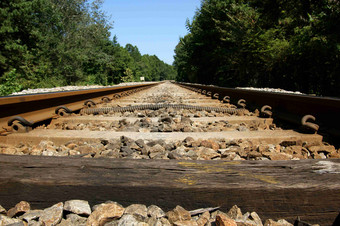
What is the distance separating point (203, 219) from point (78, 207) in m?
0.51

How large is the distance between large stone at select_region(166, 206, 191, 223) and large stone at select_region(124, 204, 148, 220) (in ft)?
0.30

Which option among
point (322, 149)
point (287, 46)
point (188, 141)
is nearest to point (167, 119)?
point (188, 141)

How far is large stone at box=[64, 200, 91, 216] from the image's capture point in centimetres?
91

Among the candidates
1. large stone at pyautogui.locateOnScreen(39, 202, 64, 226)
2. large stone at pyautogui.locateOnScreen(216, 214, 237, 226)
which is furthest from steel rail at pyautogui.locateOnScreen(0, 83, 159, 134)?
large stone at pyautogui.locateOnScreen(216, 214, 237, 226)

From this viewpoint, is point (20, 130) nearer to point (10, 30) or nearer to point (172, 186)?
point (172, 186)

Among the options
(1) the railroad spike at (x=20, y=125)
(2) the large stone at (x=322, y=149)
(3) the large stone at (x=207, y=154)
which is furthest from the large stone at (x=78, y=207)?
(2) the large stone at (x=322, y=149)

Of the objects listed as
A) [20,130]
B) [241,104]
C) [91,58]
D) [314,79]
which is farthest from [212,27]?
[20,130]

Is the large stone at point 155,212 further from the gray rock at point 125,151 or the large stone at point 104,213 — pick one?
the gray rock at point 125,151

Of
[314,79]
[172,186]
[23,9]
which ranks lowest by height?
[172,186]

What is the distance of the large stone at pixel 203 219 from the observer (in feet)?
2.93

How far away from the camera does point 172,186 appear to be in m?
0.90

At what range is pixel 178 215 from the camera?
889mm

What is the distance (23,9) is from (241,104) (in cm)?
1709

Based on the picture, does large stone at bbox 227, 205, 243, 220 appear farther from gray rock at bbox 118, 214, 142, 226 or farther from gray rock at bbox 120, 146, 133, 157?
gray rock at bbox 120, 146, 133, 157
